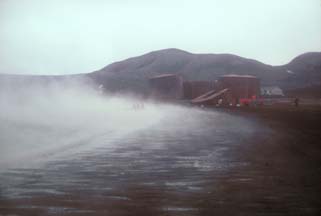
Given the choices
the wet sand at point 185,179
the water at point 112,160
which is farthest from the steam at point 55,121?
the wet sand at point 185,179

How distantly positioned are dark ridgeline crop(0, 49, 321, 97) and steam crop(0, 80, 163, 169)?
0.86 m

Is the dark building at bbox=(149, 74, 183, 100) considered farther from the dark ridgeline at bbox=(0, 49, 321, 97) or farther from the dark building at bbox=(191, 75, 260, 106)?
the dark building at bbox=(191, 75, 260, 106)

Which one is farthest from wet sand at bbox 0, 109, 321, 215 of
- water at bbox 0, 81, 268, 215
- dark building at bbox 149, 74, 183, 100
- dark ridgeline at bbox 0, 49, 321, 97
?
dark building at bbox 149, 74, 183, 100

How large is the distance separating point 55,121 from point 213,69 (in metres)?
4.41

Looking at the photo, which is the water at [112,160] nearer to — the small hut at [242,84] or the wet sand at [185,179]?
the wet sand at [185,179]

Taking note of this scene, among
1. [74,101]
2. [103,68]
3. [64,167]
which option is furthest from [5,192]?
[74,101]

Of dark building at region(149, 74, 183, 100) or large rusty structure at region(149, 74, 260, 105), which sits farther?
dark building at region(149, 74, 183, 100)

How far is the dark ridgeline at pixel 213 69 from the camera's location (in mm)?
4496

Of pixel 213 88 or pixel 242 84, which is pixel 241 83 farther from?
pixel 213 88

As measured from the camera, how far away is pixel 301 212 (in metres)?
3.09

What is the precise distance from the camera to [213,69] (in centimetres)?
476

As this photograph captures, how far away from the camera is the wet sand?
3162 mm

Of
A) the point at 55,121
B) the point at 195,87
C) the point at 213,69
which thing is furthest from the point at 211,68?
the point at 55,121

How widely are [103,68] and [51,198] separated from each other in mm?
1972
